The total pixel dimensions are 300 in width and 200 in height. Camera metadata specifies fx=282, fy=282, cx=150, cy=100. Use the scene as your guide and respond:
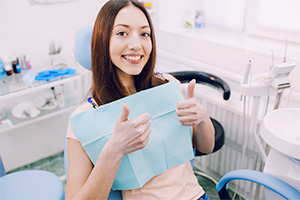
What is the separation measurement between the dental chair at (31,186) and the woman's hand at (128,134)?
589mm

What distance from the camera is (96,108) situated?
0.95 m

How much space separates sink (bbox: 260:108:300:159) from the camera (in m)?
0.87

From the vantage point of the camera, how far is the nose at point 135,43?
3.18 ft

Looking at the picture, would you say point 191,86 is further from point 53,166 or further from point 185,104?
point 53,166

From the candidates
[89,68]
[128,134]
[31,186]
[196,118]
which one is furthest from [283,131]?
[31,186]

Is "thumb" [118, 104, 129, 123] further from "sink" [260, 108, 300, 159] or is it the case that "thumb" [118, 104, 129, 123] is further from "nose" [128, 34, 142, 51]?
"sink" [260, 108, 300, 159]

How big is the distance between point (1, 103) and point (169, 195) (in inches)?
55.3

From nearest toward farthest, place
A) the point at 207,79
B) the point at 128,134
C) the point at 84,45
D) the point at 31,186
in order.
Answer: the point at 128,134, the point at 84,45, the point at 31,186, the point at 207,79

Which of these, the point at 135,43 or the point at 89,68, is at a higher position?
the point at 135,43

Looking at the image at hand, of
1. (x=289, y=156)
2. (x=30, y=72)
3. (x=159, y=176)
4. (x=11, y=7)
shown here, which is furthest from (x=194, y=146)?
(x=11, y=7)

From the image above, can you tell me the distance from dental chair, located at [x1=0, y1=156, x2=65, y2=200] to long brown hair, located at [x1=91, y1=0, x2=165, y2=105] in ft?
1.69

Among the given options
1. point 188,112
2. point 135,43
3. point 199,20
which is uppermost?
point 135,43

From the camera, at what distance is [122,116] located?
0.83 m

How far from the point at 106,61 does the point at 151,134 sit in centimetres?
30
